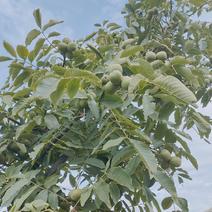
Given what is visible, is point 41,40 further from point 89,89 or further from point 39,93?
point 39,93

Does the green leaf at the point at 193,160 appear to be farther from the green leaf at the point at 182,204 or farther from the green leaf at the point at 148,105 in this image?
the green leaf at the point at 148,105

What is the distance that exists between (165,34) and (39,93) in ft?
3.78

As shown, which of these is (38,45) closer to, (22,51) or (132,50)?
(22,51)

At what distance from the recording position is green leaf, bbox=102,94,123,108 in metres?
1.45

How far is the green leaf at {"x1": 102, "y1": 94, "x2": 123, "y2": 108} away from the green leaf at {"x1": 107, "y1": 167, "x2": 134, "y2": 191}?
0.20 m

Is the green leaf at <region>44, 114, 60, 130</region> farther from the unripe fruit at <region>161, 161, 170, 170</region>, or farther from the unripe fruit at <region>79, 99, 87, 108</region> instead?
the unripe fruit at <region>161, 161, 170, 170</region>

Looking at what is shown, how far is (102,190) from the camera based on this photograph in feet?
4.72

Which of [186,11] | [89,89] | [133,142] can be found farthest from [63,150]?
[186,11]

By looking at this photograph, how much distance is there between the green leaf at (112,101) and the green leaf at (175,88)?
0.14 m

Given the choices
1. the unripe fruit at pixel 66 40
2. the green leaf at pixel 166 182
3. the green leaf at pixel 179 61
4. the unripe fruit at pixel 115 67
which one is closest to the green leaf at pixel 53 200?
the green leaf at pixel 166 182

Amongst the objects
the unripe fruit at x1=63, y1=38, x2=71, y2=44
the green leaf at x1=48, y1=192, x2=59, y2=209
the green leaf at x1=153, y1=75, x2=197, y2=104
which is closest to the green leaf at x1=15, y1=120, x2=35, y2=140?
the green leaf at x1=48, y1=192, x2=59, y2=209

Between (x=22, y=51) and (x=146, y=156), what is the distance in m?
0.85

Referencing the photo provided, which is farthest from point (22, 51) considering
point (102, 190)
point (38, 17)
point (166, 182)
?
point (166, 182)

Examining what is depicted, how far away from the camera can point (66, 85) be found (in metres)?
1.35
